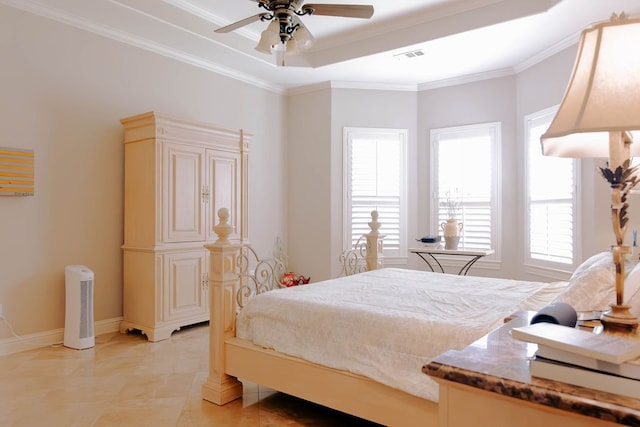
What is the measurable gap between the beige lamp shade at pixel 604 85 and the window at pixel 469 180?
14.7 feet

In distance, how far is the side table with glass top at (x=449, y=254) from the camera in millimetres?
4723

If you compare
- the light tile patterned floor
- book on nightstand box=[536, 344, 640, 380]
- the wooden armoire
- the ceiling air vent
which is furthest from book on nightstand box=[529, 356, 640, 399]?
the ceiling air vent

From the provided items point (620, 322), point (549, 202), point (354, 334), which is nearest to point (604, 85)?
point (620, 322)

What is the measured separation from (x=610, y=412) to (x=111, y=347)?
12.7 feet

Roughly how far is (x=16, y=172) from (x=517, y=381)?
13.1 feet

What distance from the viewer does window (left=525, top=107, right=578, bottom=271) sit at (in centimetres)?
428

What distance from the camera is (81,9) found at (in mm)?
3787

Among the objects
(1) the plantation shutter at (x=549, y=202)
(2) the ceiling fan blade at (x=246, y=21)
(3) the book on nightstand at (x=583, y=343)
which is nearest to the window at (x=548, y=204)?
(1) the plantation shutter at (x=549, y=202)

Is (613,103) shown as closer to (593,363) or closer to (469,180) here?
(593,363)

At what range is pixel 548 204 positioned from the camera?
458 cm

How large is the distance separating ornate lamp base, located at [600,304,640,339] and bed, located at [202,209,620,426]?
841mm

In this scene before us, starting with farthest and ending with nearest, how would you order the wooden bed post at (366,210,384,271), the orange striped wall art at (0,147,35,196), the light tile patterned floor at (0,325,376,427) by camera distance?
the wooden bed post at (366,210,384,271)
the orange striped wall art at (0,147,35,196)
the light tile patterned floor at (0,325,376,427)

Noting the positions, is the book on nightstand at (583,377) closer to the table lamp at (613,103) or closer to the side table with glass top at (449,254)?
the table lamp at (613,103)

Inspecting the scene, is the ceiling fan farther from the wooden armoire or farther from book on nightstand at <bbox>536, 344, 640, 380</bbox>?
book on nightstand at <bbox>536, 344, 640, 380</bbox>
